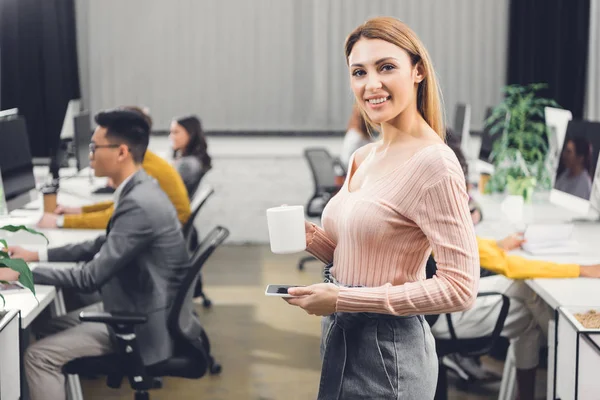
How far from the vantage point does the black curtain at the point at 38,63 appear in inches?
272

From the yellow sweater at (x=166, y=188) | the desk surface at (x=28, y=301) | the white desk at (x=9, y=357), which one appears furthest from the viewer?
the yellow sweater at (x=166, y=188)

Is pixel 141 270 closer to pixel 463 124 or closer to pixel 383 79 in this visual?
pixel 383 79

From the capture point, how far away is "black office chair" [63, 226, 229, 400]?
287 centimetres

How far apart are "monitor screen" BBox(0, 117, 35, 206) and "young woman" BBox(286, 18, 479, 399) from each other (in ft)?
8.97

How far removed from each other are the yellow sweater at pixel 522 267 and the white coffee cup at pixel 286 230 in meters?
1.48

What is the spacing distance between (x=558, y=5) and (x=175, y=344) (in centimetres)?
507

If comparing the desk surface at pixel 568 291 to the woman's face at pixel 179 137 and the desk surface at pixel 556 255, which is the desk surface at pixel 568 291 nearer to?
the desk surface at pixel 556 255

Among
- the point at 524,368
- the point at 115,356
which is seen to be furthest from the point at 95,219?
the point at 524,368

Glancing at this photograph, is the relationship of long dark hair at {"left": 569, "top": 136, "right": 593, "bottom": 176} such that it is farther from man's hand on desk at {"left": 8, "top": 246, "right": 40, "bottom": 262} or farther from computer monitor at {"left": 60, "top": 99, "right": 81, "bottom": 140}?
computer monitor at {"left": 60, "top": 99, "right": 81, "bottom": 140}

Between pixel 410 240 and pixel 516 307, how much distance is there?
1.80 meters

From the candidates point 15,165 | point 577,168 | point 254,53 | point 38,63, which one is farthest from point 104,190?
point 577,168

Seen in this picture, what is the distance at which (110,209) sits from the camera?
13.8 feet

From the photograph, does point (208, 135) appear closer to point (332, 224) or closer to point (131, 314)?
point (131, 314)

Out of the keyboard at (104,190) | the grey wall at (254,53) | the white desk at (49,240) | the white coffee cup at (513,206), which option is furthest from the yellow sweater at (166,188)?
the grey wall at (254,53)
